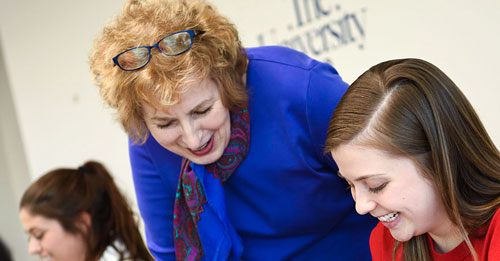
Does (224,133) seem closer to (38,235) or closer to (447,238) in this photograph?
(447,238)

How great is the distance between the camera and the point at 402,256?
1319mm

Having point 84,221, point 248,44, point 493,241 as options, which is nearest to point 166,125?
point 493,241

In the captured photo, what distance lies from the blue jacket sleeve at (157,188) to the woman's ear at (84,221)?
0.45 m

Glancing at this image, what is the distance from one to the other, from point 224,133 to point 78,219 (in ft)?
3.04

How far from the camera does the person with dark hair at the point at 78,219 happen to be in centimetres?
213

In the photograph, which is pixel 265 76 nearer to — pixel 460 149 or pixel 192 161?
pixel 192 161

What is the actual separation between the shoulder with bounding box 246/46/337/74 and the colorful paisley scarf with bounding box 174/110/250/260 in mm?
161

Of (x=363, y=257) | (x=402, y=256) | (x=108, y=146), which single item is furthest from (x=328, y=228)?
(x=108, y=146)

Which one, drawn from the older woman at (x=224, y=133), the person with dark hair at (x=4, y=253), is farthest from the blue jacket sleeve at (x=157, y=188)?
the person with dark hair at (x=4, y=253)

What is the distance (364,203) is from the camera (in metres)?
1.17

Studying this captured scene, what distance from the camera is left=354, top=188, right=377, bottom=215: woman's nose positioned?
1.17m

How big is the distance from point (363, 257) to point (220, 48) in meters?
0.64

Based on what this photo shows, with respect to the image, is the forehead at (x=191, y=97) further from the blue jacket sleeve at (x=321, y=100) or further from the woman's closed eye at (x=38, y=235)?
the woman's closed eye at (x=38, y=235)

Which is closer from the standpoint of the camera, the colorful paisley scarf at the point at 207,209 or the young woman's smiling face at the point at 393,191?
the young woman's smiling face at the point at 393,191
